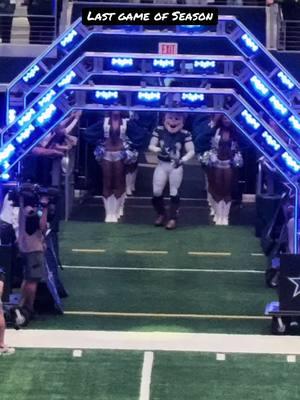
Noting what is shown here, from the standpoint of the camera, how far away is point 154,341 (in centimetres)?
1520

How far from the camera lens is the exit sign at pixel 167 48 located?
82.6 ft

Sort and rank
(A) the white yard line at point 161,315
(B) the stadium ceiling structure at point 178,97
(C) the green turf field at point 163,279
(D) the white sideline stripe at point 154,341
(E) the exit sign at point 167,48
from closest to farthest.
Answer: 1. (D) the white sideline stripe at point 154,341
2. (B) the stadium ceiling structure at point 178,97
3. (C) the green turf field at point 163,279
4. (A) the white yard line at point 161,315
5. (E) the exit sign at point 167,48

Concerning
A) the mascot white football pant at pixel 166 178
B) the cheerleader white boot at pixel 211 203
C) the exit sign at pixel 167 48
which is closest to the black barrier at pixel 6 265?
the mascot white football pant at pixel 166 178

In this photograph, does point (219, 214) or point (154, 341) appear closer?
point (154, 341)

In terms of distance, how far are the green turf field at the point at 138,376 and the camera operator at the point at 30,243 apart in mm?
1292

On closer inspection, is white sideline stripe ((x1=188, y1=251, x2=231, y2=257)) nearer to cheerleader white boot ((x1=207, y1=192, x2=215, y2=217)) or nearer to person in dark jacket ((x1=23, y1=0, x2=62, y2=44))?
cheerleader white boot ((x1=207, y1=192, x2=215, y2=217))

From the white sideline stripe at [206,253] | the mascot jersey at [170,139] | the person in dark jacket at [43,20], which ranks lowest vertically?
the white sideline stripe at [206,253]

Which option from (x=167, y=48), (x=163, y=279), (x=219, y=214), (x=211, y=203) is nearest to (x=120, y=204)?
(x=211, y=203)

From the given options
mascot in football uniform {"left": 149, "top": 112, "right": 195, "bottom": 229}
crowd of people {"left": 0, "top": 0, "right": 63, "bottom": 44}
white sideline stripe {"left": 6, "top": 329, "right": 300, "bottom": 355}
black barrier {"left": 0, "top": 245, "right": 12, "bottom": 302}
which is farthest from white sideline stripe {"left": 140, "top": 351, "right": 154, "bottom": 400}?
crowd of people {"left": 0, "top": 0, "right": 63, "bottom": 44}

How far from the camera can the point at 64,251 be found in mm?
20219

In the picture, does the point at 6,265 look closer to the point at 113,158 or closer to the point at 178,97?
the point at 178,97

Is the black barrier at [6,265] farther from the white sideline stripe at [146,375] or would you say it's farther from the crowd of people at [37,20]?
the crowd of people at [37,20]

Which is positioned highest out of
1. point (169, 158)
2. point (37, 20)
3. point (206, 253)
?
point (37, 20)

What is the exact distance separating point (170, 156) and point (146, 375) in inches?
330
